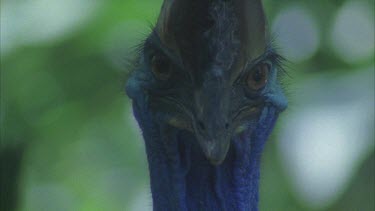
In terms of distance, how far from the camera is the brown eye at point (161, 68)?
108 inches

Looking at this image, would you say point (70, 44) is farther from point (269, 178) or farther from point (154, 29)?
point (154, 29)

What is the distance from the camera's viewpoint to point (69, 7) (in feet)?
13.8

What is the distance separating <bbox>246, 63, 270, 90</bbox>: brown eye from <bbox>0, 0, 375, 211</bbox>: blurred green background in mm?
1286

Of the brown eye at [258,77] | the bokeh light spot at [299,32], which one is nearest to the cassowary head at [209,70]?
the brown eye at [258,77]

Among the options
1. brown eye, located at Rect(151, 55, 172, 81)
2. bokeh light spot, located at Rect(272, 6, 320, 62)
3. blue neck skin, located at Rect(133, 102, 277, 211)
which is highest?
bokeh light spot, located at Rect(272, 6, 320, 62)

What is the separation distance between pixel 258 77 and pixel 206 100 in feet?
0.79

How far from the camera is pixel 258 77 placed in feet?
9.15

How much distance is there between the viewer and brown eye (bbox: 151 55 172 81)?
275 centimetres

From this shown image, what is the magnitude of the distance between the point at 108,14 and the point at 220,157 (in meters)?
1.75

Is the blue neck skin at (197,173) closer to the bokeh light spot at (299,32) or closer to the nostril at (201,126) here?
the nostril at (201,126)

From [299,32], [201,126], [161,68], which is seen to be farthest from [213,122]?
[299,32]

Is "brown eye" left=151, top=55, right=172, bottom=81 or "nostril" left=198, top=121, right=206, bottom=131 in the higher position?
"brown eye" left=151, top=55, right=172, bottom=81

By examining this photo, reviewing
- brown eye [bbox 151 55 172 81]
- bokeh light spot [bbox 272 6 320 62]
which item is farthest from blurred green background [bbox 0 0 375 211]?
brown eye [bbox 151 55 172 81]

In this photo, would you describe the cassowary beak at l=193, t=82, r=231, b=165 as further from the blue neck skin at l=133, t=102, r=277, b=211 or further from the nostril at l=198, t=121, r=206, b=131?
the blue neck skin at l=133, t=102, r=277, b=211
